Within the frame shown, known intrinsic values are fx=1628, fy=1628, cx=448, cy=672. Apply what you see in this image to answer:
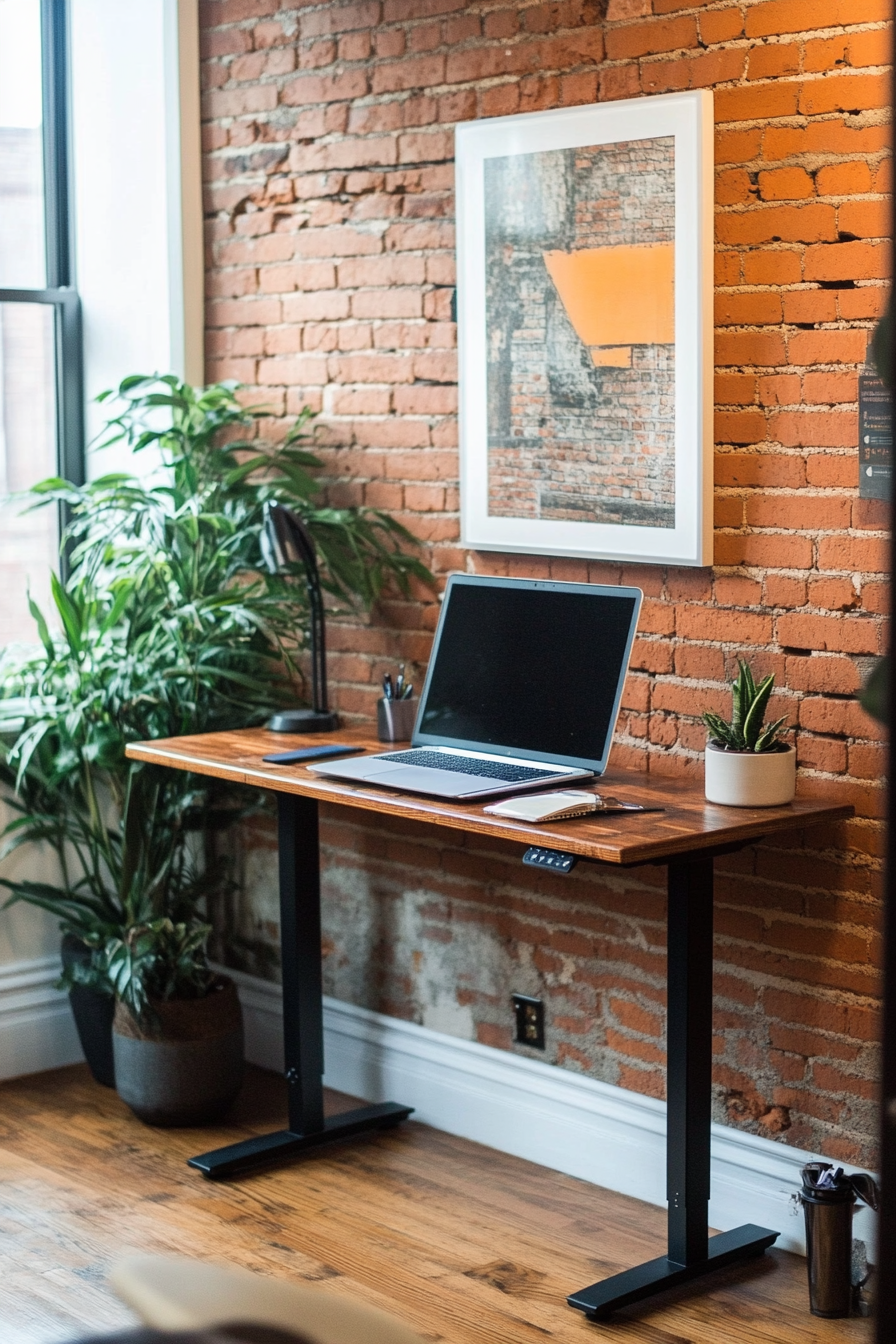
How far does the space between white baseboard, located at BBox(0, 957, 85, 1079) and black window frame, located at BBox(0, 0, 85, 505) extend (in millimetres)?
1126

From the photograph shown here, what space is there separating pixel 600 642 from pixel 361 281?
46.5 inches

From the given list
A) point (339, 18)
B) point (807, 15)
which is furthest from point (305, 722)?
point (807, 15)

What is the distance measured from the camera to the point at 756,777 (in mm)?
2703

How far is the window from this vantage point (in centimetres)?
398

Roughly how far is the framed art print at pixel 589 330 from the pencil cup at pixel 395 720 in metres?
0.38

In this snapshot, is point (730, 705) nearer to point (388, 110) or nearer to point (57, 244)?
point (388, 110)

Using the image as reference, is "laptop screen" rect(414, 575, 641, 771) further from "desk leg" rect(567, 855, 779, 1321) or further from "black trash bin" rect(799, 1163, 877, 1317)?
"black trash bin" rect(799, 1163, 877, 1317)

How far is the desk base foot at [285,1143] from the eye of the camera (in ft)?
10.7

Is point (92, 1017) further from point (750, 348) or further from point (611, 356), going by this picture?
point (750, 348)

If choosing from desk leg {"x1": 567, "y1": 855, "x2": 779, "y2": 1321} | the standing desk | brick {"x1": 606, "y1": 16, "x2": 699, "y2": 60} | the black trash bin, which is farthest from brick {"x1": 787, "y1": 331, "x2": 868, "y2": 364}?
the black trash bin

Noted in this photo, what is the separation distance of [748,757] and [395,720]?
0.86m

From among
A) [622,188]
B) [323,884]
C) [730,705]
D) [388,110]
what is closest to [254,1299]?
Result: [730,705]

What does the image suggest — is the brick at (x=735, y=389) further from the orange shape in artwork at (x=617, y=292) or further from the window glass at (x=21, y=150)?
the window glass at (x=21, y=150)

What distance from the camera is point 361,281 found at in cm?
361
